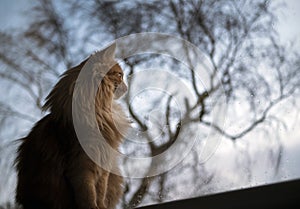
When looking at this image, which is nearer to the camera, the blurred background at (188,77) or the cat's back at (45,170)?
the cat's back at (45,170)

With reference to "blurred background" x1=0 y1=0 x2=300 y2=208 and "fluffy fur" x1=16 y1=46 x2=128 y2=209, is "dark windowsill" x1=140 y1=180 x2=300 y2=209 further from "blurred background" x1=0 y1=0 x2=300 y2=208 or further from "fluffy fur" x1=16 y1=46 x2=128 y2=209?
"blurred background" x1=0 y1=0 x2=300 y2=208

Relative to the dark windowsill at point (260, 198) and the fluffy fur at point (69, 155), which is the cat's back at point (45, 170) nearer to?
the fluffy fur at point (69, 155)

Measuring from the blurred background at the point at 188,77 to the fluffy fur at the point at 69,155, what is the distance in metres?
0.34

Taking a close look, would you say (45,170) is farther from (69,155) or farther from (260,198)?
(260,198)

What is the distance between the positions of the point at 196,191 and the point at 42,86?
3.04 feet

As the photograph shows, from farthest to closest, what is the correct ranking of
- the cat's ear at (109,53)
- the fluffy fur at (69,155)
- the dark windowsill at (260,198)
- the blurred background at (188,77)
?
the blurred background at (188,77) → the cat's ear at (109,53) → the fluffy fur at (69,155) → the dark windowsill at (260,198)

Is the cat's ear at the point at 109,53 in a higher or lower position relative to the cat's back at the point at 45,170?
higher

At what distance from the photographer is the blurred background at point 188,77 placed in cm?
158

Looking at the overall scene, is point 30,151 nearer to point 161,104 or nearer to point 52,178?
point 52,178

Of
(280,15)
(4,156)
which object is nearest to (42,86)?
(4,156)

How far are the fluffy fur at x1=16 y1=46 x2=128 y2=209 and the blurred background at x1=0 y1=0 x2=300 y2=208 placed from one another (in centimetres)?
34

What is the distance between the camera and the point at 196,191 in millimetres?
1649

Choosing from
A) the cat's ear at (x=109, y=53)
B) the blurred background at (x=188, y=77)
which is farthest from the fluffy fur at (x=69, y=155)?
the blurred background at (x=188, y=77)

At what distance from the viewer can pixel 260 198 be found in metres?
0.49
